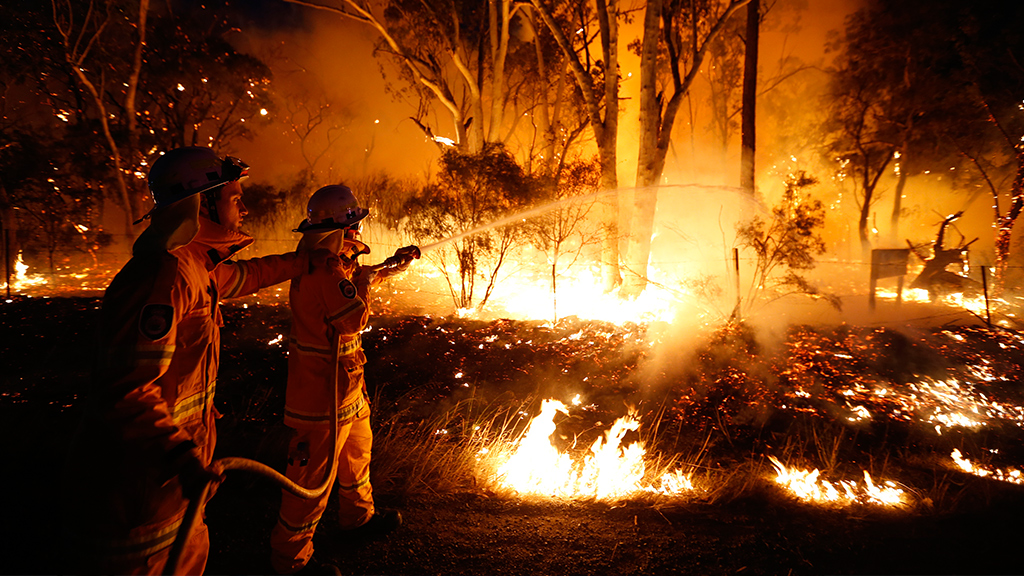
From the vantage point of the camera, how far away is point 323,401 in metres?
2.61

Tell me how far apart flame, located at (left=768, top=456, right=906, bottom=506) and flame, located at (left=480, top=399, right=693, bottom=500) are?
976 mm

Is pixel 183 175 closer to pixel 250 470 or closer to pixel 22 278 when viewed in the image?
pixel 250 470

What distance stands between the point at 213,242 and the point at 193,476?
3.62ft

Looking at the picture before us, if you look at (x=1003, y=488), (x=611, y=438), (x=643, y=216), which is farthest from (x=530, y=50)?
(x=1003, y=488)

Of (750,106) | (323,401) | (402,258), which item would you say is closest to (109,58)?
(402,258)

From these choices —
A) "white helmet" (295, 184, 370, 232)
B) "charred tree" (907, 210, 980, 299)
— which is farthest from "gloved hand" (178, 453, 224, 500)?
"charred tree" (907, 210, 980, 299)

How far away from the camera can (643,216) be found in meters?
9.80

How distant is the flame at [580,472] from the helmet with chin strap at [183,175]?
309 cm

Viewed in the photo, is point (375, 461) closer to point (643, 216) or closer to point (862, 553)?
point (862, 553)

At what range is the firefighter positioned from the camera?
152cm

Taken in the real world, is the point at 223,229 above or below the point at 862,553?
above

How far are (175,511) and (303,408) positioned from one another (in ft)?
3.04

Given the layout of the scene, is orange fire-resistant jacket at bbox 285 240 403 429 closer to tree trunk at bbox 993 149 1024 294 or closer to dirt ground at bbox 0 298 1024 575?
dirt ground at bbox 0 298 1024 575

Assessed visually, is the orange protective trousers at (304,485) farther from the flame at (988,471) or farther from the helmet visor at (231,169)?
the flame at (988,471)
